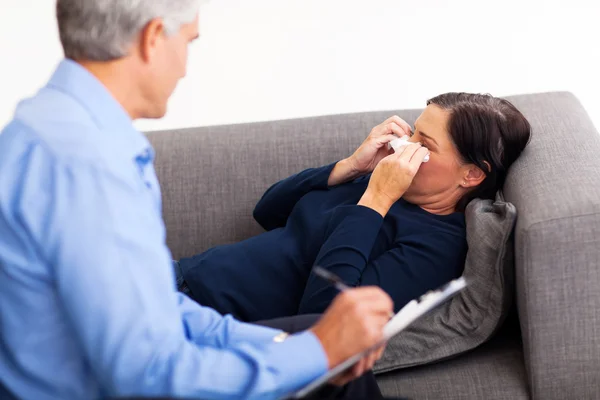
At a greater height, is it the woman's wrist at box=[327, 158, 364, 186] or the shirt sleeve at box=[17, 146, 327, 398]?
the shirt sleeve at box=[17, 146, 327, 398]

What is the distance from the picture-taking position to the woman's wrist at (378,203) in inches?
75.8

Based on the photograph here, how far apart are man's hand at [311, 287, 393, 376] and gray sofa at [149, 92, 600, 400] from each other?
54cm

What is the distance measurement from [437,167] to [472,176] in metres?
0.10

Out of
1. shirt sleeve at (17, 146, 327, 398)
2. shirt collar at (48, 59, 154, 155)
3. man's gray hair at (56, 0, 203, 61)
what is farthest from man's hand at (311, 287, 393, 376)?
man's gray hair at (56, 0, 203, 61)

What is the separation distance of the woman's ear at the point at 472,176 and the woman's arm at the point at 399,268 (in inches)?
6.3

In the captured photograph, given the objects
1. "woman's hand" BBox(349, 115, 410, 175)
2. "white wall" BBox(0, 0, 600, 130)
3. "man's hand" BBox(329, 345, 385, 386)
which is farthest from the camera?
"white wall" BBox(0, 0, 600, 130)

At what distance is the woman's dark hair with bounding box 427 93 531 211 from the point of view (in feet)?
6.54

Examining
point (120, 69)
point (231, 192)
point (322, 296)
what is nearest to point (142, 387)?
point (120, 69)

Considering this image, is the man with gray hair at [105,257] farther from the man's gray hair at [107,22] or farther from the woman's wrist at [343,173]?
the woman's wrist at [343,173]

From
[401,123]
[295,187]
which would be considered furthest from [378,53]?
[295,187]

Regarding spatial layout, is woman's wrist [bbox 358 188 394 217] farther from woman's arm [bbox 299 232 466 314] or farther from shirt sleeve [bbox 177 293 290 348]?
shirt sleeve [bbox 177 293 290 348]

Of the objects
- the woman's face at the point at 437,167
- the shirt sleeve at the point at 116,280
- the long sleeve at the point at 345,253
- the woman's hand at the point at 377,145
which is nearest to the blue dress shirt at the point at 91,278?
the shirt sleeve at the point at 116,280

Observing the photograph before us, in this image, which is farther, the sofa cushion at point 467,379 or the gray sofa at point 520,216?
the sofa cushion at point 467,379

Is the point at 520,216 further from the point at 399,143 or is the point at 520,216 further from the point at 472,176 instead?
the point at 399,143
